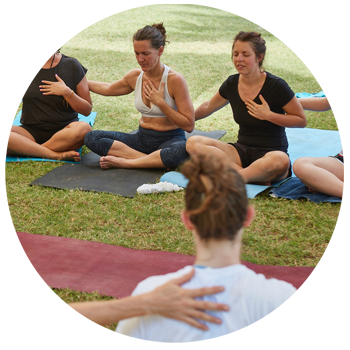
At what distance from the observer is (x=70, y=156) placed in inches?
173

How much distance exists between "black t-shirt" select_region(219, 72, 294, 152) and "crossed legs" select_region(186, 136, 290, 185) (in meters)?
0.17

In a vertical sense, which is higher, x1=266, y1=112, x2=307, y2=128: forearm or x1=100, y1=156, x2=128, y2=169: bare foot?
x1=266, y1=112, x2=307, y2=128: forearm

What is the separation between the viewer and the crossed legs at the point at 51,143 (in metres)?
4.38

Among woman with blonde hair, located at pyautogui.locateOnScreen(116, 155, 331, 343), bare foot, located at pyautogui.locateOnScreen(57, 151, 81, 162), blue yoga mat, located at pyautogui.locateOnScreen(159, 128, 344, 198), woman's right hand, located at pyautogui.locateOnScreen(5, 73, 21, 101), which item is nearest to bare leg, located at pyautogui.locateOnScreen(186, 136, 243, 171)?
blue yoga mat, located at pyautogui.locateOnScreen(159, 128, 344, 198)

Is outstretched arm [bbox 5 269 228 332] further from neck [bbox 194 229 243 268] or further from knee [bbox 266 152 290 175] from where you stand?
knee [bbox 266 152 290 175]

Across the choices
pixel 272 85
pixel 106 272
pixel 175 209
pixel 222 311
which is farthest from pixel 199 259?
pixel 272 85

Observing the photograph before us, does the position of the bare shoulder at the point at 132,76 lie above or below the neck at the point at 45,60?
below

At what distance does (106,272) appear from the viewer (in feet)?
8.63

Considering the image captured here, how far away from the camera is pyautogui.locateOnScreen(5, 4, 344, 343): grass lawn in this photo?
267 centimetres

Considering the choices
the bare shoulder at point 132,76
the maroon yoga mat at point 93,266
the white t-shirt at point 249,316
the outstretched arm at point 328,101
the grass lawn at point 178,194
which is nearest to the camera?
the white t-shirt at point 249,316

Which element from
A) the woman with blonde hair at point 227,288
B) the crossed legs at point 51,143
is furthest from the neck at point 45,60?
the woman with blonde hair at point 227,288

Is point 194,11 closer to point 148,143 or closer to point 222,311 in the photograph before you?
point 148,143

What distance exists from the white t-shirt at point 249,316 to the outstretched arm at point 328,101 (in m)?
2.69

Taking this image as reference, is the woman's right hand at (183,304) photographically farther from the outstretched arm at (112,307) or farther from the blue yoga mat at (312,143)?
the blue yoga mat at (312,143)
